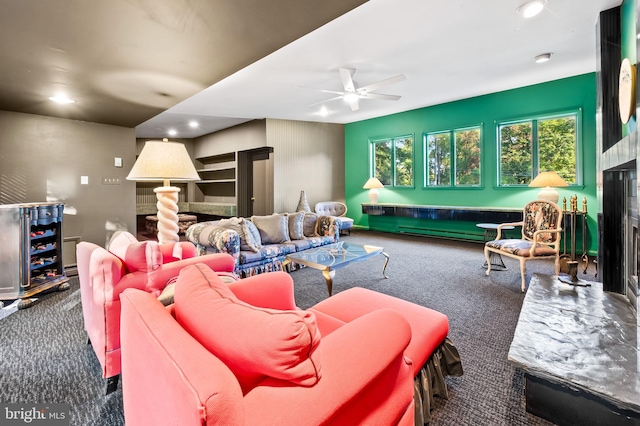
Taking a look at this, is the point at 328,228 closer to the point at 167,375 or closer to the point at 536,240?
the point at 536,240

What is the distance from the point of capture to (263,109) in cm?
630

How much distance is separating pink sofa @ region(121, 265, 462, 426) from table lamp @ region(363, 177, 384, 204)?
20.4 ft

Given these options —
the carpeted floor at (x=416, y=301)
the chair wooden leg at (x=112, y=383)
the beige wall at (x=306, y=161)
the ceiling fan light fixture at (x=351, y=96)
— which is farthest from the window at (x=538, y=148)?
Result: the chair wooden leg at (x=112, y=383)

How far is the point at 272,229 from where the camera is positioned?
4125 mm

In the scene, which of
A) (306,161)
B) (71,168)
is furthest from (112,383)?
(306,161)

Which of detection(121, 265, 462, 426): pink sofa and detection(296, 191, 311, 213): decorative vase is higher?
detection(296, 191, 311, 213): decorative vase

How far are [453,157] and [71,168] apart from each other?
668cm

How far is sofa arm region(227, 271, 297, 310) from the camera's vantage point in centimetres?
157

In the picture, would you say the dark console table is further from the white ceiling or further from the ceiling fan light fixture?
the ceiling fan light fixture

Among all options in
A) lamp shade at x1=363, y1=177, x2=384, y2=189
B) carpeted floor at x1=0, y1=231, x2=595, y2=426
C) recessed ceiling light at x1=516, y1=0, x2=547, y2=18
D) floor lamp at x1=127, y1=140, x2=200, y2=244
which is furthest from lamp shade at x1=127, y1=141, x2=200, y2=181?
lamp shade at x1=363, y1=177, x2=384, y2=189

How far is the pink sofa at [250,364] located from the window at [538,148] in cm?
554

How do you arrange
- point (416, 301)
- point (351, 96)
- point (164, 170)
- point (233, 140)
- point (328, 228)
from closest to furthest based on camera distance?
point (164, 170) → point (416, 301) → point (351, 96) → point (328, 228) → point (233, 140)

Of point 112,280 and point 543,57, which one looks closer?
point 112,280

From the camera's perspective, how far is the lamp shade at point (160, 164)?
2.32 meters
